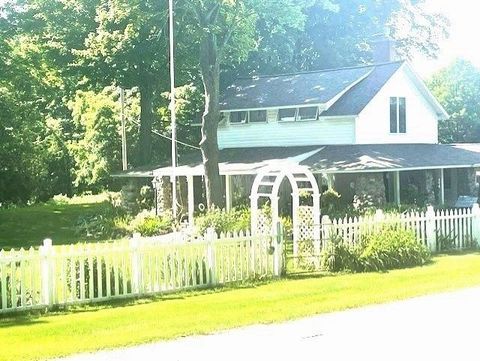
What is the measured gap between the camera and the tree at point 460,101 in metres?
56.1

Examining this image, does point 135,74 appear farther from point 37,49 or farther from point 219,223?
point 219,223

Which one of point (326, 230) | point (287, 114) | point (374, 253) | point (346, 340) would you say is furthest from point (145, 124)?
point (346, 340)

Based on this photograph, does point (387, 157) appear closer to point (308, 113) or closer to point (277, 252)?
point (308, 113)

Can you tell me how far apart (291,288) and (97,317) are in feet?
14.0

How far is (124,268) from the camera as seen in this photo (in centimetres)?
1457

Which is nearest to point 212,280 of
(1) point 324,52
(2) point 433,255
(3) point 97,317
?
(3) point 97,317

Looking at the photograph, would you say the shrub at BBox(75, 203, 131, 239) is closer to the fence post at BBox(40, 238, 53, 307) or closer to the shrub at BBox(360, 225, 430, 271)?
the shrub at BBox(360, 225, 430, 271)

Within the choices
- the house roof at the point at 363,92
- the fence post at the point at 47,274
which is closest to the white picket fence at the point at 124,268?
the fence post at the point at 47,274

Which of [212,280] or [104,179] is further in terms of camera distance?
[104,179]

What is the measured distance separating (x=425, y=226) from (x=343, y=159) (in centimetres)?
868

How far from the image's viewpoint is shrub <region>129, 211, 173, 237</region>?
99.3 ft

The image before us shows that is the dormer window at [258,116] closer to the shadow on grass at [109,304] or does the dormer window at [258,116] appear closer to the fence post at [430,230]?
the fence post at [430,230]

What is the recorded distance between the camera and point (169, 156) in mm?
44781

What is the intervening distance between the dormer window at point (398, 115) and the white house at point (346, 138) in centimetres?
4
